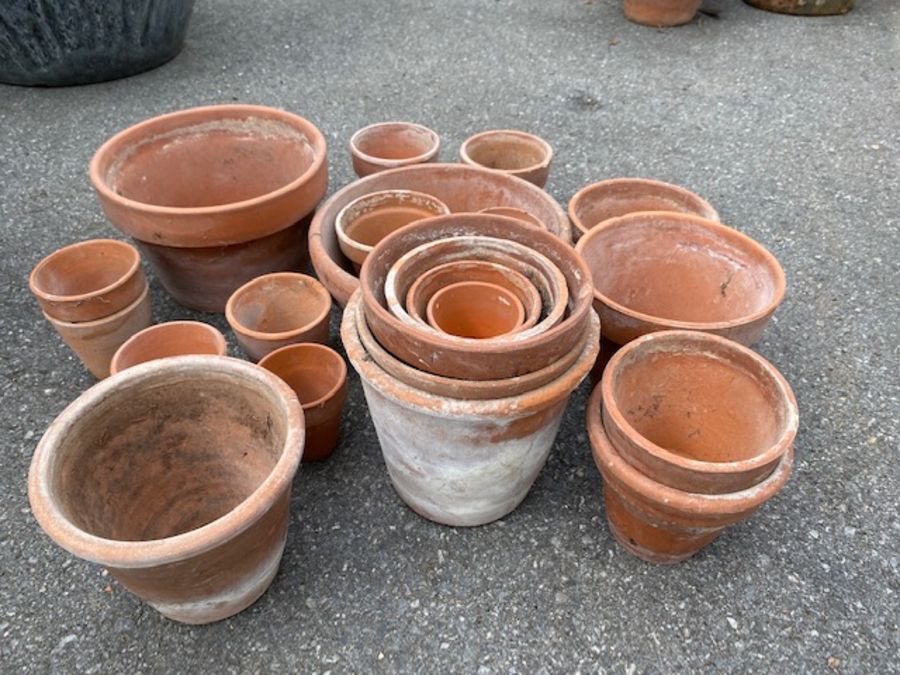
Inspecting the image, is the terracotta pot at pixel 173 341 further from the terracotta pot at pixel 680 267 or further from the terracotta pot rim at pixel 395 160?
the terracotta pot at pixel 680 267

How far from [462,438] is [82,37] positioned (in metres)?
4.74

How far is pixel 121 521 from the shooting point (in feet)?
6.34

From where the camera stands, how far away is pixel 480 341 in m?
1.58

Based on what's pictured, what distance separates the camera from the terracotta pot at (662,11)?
5.72 metres

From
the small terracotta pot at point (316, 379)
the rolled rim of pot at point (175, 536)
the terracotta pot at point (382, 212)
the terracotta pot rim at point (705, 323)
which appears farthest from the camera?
the terracotta pot at point (382, 212)

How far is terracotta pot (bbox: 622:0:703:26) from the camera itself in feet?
18.8

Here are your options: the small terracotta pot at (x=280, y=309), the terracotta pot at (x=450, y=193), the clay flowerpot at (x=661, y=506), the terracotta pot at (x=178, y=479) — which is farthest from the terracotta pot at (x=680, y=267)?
the terracotta pot at (x=178, y=479)

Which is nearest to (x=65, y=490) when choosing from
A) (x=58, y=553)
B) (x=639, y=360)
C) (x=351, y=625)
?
(x=58, y=553)

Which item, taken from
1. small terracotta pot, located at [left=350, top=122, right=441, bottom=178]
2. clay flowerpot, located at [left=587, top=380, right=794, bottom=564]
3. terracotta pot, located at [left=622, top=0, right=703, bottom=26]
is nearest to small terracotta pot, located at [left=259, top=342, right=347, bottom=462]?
clay flowerpot, located at [left=587, top=380, right=794, bottom=564]

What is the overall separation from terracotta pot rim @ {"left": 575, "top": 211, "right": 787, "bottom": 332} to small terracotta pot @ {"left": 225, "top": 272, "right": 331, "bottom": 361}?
1.11 meters

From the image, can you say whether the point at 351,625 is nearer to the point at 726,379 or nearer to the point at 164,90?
the point at 726,379

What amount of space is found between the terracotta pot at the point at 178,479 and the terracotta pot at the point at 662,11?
5.72m

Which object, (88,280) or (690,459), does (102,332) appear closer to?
(88,280)

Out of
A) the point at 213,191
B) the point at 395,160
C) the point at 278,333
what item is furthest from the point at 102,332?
the point at 395,160
